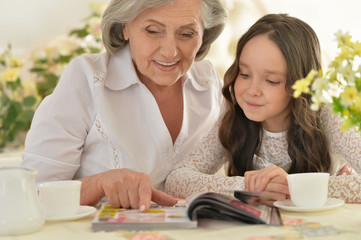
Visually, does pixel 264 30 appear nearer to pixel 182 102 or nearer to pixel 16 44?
pixel 182 102

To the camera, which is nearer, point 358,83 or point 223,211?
point 358,83

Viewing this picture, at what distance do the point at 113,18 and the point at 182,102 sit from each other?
47cm

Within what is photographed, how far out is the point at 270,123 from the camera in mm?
2004

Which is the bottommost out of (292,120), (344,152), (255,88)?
(344,152)

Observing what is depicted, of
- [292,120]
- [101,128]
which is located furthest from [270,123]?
[101,128]

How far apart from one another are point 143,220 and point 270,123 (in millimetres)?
974

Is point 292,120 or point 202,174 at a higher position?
point 292,120

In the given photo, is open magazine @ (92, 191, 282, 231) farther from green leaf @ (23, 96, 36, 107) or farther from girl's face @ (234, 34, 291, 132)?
green leaf @ (23, 96, 36, 107)

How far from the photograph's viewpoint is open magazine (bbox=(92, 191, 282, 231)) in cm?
112

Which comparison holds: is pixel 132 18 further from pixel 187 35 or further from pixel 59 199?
pixel 59 199

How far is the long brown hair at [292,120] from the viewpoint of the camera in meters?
1.83

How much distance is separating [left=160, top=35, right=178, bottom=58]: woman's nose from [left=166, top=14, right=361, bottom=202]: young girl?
0.81 feet

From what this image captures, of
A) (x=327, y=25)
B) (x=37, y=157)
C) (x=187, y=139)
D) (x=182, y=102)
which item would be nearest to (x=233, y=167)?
(x=187, y=139)

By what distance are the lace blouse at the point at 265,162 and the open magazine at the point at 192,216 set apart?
382 millimetres
